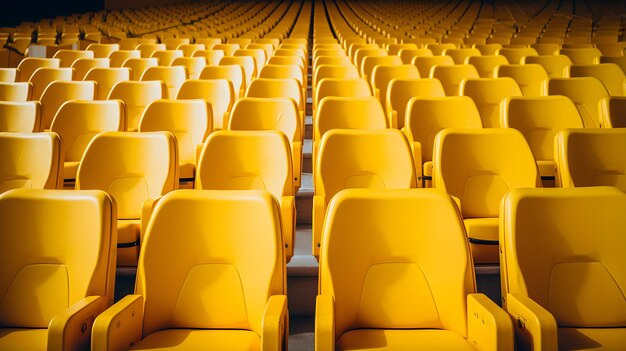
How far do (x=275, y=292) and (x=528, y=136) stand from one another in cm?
120

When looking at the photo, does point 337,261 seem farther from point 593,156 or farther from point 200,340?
point 593,156

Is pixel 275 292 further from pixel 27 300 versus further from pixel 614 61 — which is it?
pixel 614 61

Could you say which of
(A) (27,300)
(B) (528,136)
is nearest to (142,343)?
(A) (27,300)

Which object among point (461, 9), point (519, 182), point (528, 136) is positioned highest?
point (461, 9)

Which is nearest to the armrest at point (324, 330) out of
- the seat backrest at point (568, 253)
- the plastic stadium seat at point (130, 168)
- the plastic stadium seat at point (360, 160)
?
the seat backrest at point (568, 253)

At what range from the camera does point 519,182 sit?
1.33 m

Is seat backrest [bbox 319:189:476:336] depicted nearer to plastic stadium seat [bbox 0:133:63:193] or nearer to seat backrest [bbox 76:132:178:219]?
seat backrest [bbox 76:132:178:219]

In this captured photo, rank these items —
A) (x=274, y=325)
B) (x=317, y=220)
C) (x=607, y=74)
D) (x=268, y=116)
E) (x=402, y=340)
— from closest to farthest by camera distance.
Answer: (x=274, y=325) < (x=402, y=340) < (x=317, y=220) < (x=268, y=116) < (x=607, y=74)

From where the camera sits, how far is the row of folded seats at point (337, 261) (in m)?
0.90

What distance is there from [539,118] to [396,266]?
108 centimetres

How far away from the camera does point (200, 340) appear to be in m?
0.87

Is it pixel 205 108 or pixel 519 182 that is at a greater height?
pixel 205 108

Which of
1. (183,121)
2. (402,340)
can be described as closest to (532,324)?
(402,340)

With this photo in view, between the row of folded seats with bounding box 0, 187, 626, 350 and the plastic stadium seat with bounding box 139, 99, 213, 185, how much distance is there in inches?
32.0
